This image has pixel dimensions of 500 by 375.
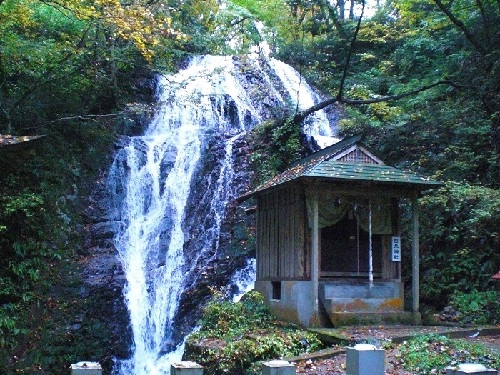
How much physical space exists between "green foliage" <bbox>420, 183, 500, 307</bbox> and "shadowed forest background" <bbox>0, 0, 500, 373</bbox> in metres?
0.04

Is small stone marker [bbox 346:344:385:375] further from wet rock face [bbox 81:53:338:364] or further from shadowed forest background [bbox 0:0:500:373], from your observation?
wet rock face [bbox 81:53:338:364]

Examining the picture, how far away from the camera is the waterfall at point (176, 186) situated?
15984 mm

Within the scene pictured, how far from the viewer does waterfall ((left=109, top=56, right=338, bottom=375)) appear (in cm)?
1598

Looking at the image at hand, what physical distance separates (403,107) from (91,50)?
492 inches

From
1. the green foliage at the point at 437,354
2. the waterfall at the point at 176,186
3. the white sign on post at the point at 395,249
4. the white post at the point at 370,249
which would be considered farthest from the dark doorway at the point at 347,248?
the waterfall at the point at 176,186

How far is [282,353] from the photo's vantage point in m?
10.5

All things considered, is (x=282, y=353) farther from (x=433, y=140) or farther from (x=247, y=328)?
(x=433, y=140)

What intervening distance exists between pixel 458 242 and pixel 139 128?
Answer: 13.6 meters

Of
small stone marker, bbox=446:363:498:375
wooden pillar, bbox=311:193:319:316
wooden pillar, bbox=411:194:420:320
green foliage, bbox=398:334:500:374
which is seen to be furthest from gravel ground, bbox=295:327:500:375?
small stone marker, bbox=446:363:498:375

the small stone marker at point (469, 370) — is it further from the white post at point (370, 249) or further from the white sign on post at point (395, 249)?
the white sign on post at point (395, 249)

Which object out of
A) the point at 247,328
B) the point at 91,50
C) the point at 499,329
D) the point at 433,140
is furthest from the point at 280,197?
the point at 91,50

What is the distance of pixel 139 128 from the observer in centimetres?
2319

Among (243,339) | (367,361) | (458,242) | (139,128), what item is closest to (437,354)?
(243,339)

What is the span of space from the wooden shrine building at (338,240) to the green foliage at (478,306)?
163 cm
